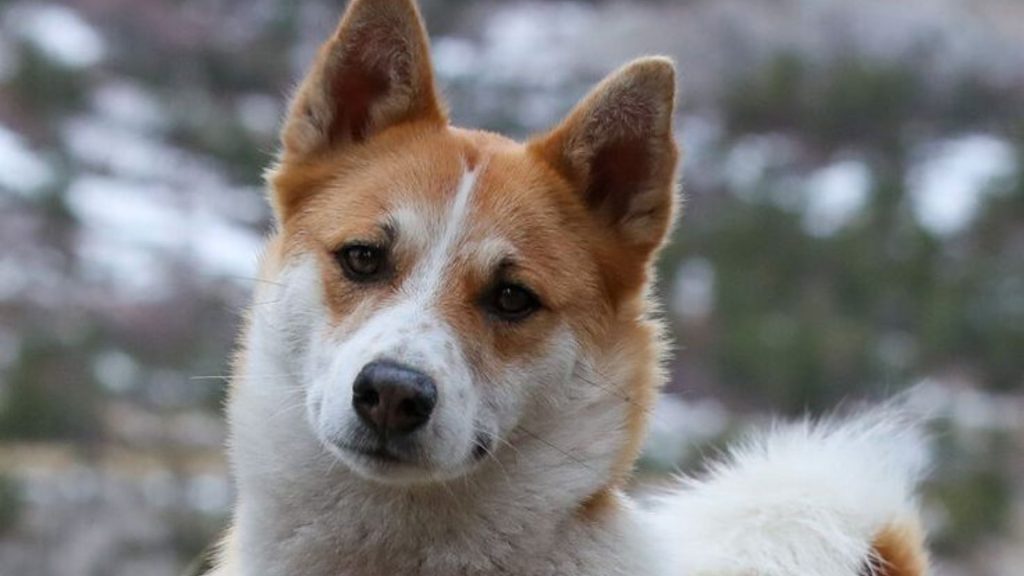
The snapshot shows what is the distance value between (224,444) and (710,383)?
4.99 meters

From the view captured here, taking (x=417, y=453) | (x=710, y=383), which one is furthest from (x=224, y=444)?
(x=710, y=383)

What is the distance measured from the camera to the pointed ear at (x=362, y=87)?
2174mm

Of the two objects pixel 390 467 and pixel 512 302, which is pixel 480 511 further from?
pixel 512 302

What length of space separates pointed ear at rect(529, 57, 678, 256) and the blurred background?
8.57 feet

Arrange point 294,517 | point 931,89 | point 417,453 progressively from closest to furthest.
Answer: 1. point 417,453
2. point 294,517
3. point 931,89

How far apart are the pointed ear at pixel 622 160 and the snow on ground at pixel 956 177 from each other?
6131mm

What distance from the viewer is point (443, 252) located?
1.99 meters

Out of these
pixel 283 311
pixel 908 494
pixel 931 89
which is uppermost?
pixel 283 311

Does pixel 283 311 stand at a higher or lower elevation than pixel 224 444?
higher

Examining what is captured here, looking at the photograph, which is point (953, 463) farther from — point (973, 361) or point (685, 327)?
point (685, 327)

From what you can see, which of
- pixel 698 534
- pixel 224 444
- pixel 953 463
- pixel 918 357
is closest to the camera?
pixel 224 444

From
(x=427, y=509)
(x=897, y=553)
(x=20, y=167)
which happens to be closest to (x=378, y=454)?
(x=427, y=509)

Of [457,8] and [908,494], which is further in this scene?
[457,8]

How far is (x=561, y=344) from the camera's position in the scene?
203cm
